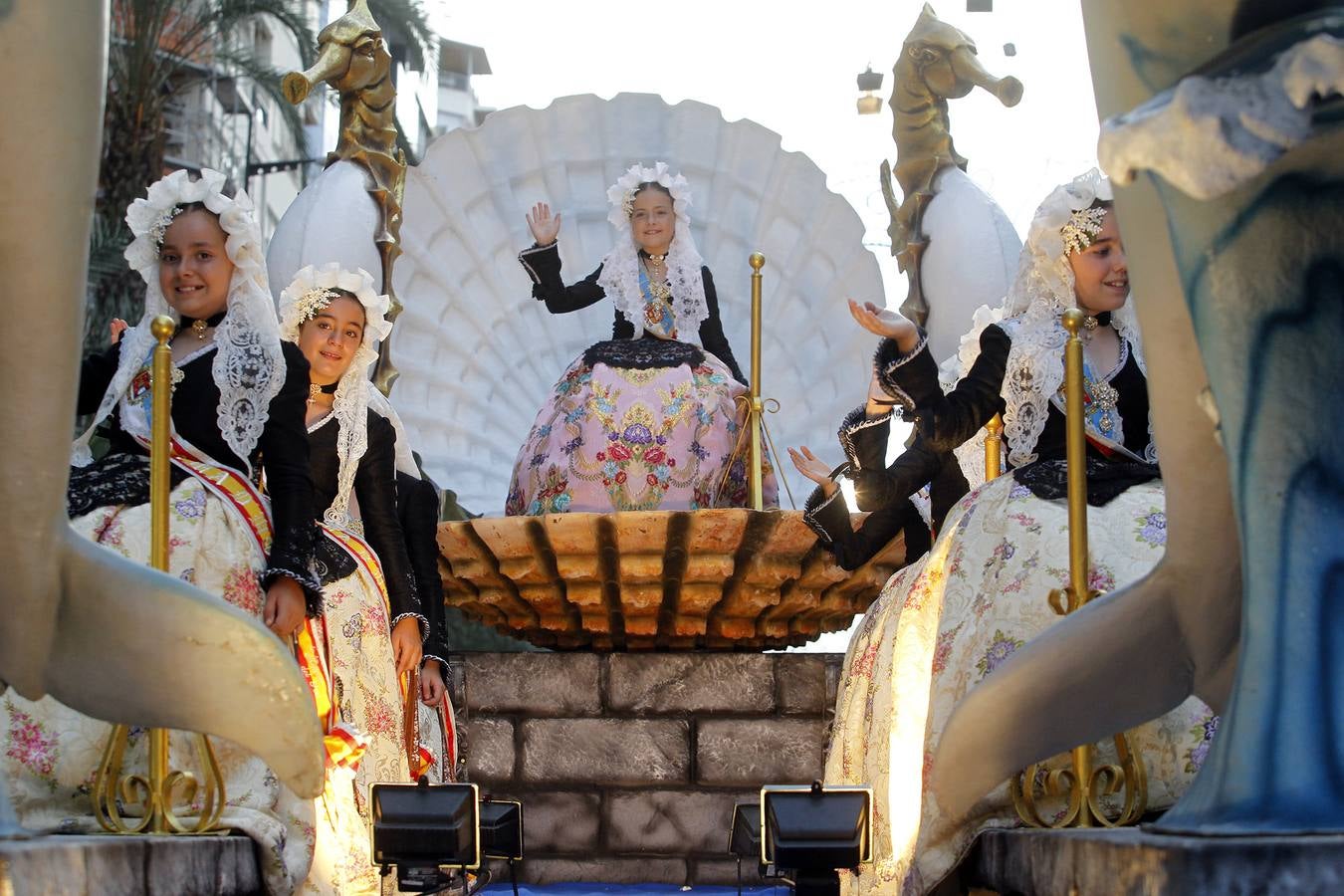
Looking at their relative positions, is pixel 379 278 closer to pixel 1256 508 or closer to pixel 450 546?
pixel 450 546

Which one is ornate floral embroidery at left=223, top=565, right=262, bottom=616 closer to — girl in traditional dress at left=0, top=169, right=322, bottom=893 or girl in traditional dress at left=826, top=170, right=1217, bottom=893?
girl in traditional dress at left=0, top=169, right=322, bottom=893

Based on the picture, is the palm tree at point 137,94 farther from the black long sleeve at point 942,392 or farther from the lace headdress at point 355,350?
the black long sleeve at point 942,392

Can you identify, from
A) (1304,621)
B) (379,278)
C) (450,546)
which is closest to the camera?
(1304,621)

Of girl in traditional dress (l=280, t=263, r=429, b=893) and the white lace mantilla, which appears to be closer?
the white lace mantilla

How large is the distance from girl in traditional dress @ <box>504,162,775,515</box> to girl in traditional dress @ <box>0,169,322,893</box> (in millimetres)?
2102

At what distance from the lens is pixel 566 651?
592 cm

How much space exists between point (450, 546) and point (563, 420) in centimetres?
84

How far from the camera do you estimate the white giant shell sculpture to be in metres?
7.05

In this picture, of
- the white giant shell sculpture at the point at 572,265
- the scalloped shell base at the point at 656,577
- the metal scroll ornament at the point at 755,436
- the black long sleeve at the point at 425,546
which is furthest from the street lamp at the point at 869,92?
the black long sleeve at the point at 425,546

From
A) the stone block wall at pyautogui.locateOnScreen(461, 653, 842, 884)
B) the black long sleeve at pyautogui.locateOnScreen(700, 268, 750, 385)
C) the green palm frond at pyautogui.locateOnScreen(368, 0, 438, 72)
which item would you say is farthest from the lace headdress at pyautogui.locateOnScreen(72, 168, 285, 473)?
the green palm frond at pyautogui.locateOnScreen(368, 0, 438, 72)

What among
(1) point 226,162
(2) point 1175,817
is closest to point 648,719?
(2) point 1175,817

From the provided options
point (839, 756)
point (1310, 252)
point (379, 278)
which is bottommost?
point (839, 756)

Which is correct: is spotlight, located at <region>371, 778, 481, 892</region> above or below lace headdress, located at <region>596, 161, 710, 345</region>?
below

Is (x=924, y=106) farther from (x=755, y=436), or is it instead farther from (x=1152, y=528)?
(x=1152, y=528)
